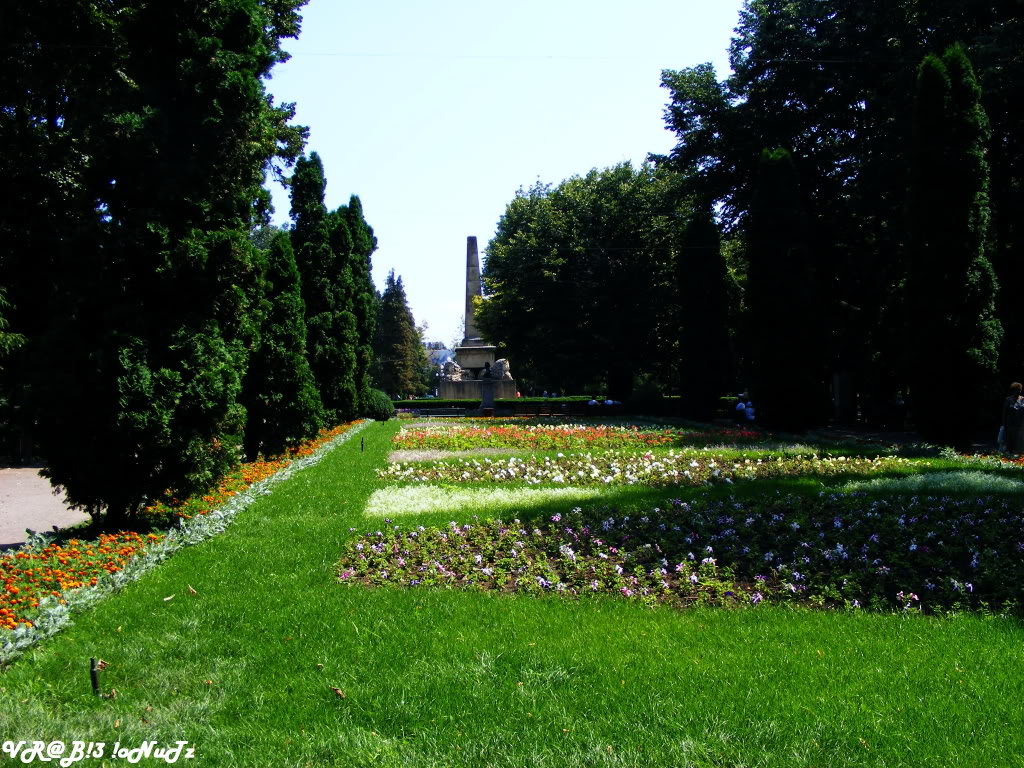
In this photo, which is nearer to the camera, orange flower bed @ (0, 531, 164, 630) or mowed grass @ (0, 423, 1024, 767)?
mowed grass @ (0, 423, 1024, 767)

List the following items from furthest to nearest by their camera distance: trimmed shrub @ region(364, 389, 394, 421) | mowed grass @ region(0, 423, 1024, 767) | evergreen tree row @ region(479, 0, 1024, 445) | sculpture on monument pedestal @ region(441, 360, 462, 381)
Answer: sculpture on monument pedestal @ region(441, 360, 462, 381) → trimmed shrub @ region(364, 389, 394, 421) → evergreen tree row @ region(479, 0, 1024, 445) → mowed grass @ region(0, 423, 1024, 767)

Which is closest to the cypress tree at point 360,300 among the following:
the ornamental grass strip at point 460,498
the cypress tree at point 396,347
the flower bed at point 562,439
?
the flower bed at point 562,439

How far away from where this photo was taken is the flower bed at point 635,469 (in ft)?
41.4

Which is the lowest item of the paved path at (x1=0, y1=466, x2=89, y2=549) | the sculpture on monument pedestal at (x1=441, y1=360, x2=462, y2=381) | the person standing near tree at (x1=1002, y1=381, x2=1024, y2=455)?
the paved path at (x1=0, y1=466, x2=89, y2=549)

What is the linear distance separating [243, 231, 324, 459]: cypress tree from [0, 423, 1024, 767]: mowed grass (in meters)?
10.7

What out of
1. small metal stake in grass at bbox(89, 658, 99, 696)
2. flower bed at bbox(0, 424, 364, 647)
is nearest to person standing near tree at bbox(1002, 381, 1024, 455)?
flower bed at bbox(0, 424, 364, 647)

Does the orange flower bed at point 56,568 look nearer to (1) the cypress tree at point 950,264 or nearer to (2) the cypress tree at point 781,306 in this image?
(1) the cypress tree at point 950,264

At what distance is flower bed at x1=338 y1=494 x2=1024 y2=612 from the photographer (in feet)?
20.1

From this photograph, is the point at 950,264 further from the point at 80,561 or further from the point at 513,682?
the point at 80,561

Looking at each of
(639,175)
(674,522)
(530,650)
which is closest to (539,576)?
(530,650)

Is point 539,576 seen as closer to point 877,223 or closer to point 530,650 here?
point 530,650

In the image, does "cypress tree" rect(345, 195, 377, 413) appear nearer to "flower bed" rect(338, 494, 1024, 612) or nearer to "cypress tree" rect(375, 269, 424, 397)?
"flower bed" rect(338, 494, 1024, 612)

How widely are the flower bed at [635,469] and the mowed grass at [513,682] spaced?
22.5ft

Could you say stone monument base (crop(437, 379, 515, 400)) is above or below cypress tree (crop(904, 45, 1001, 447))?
below
